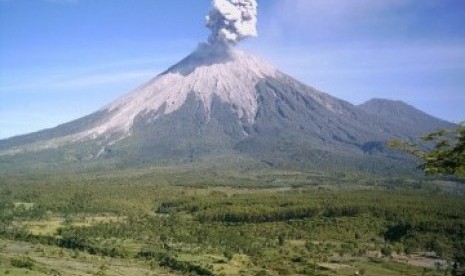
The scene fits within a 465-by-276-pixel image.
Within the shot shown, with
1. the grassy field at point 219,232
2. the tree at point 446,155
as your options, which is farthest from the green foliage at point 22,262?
the tree at point 446,155

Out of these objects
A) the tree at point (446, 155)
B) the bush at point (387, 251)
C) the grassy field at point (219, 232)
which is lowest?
the bush at point (387, 251)

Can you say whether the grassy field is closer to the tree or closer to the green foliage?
the green foliage

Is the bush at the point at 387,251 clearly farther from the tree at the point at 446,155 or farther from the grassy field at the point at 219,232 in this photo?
the tree at the point at 446,155

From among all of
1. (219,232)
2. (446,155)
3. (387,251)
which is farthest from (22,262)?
(446,155)

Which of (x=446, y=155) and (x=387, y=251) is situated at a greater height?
(x=446, y=155)

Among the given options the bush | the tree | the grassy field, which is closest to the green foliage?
the grassy field

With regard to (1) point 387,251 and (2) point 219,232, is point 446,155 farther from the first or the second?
(2) point 219,232

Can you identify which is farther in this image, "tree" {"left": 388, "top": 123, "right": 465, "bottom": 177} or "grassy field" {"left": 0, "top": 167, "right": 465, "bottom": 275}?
"grassy field" {"left": 0, "top": 167, "right": 465, "bottom": 275}

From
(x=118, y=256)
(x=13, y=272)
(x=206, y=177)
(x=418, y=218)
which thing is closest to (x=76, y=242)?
(x=118, y=256)

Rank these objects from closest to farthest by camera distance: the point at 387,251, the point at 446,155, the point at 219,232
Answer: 1. the point at 446,155
2. the point at 387,251
3. the point at 219,232

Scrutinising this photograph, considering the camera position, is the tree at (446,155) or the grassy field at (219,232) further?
the grassy field at (219,232)
